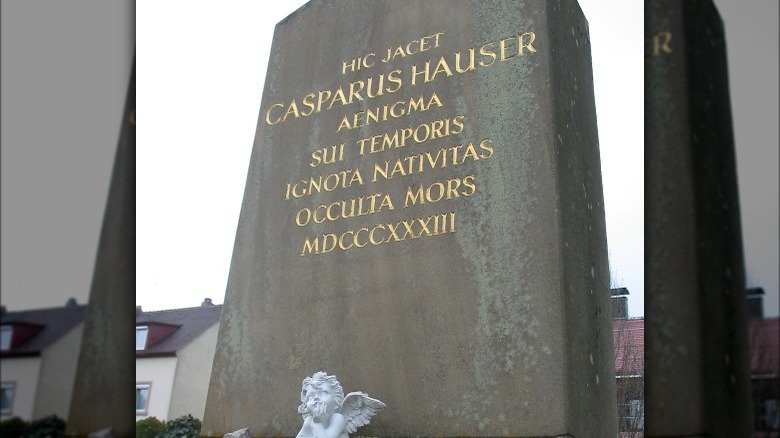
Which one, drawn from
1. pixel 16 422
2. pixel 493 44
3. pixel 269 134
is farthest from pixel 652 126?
pixel 269 134

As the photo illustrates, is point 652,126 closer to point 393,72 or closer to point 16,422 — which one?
point 16,422

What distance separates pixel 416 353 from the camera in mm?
6309

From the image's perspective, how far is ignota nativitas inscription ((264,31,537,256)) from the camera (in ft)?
22.2

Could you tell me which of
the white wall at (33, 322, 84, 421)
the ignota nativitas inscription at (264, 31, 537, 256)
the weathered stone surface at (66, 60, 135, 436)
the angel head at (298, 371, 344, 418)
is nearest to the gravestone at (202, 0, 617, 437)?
the ignota nativitas inscription at (264, 31, 537, 256)

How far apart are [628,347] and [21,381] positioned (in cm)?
1794

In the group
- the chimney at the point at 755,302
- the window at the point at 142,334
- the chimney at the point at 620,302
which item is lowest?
the chimney at the point at 755,302

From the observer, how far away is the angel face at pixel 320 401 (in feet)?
18.8

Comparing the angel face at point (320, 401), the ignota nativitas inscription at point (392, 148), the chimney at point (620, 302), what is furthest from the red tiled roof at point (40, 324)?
the chimney at point (620, 302)

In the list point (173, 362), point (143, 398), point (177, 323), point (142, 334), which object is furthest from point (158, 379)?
point (177, 323)

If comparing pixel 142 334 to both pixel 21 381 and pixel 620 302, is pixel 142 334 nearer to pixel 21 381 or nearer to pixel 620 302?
pixel 620 302

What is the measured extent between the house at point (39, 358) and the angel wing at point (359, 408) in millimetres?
3115

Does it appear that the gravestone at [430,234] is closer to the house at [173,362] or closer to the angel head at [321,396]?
the angel head at [321,396]

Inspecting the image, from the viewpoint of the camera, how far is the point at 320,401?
18.9 ft

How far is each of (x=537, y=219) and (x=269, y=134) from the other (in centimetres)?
285
